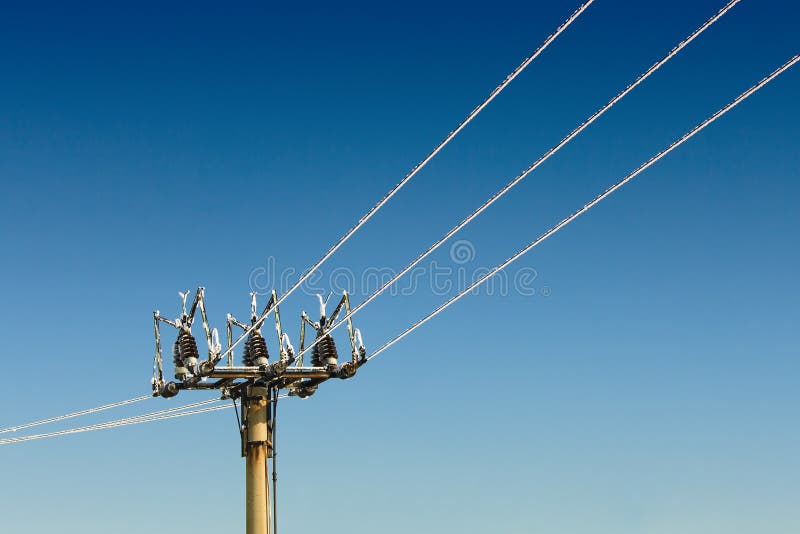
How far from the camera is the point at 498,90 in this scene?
18.9 metres

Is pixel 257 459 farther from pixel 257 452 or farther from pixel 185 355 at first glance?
pixel 185 355

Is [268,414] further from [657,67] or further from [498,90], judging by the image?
[657,67]

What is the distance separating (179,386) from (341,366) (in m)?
7.62

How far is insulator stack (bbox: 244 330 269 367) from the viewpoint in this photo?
134 feet

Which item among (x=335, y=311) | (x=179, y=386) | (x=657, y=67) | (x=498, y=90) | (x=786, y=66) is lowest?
(x=786, y=66)

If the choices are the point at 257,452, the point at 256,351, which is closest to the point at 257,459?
the point at 257,452

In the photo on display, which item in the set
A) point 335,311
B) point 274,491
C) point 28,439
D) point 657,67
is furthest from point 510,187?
point 28,439

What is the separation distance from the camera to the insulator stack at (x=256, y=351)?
1606 inches

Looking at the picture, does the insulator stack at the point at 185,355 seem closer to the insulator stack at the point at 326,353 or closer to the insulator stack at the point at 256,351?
the insulator stack at the point at 256,351

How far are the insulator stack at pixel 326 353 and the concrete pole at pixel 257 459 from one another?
2796mm

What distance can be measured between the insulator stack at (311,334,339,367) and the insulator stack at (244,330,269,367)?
246 centimetres

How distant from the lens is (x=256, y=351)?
134 feet

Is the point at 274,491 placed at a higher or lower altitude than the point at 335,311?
lower

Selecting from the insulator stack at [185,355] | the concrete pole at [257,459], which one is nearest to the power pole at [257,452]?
the concrete pole at [257,459]
